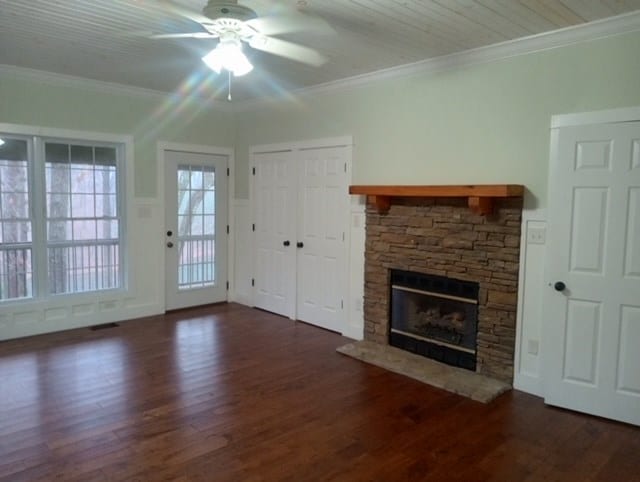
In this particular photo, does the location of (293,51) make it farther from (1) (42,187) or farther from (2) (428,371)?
(1) (42,187)

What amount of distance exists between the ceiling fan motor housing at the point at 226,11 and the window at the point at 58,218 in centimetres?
332

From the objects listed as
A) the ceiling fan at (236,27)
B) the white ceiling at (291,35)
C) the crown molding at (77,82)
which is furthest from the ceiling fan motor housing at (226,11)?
the crown molding at (77,82)

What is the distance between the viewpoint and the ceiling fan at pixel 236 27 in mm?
2533

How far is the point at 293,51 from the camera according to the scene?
12.8ft

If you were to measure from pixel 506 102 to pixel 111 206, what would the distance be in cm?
438

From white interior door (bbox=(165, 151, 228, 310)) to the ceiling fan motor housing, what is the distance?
3536 mm

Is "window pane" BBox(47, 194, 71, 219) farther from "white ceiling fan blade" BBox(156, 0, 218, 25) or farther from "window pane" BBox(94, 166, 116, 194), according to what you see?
"white ceiling fan blade" BBox(156, 0, 218, 25)

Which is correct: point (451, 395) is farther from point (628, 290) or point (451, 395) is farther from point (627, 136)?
point (627, 136)

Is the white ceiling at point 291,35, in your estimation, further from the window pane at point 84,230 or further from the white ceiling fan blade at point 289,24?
the window pane at point 84,230

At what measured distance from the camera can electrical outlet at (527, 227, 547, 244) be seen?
3516mm

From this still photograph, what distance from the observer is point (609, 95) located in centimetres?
319

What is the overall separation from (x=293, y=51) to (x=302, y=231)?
217cm

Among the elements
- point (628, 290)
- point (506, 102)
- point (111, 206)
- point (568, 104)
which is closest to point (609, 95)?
point (568, 104)

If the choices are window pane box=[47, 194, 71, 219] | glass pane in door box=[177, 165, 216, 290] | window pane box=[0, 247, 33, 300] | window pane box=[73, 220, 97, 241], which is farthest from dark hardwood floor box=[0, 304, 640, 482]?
glass pane in door box=[177, 165, 216, 290]
